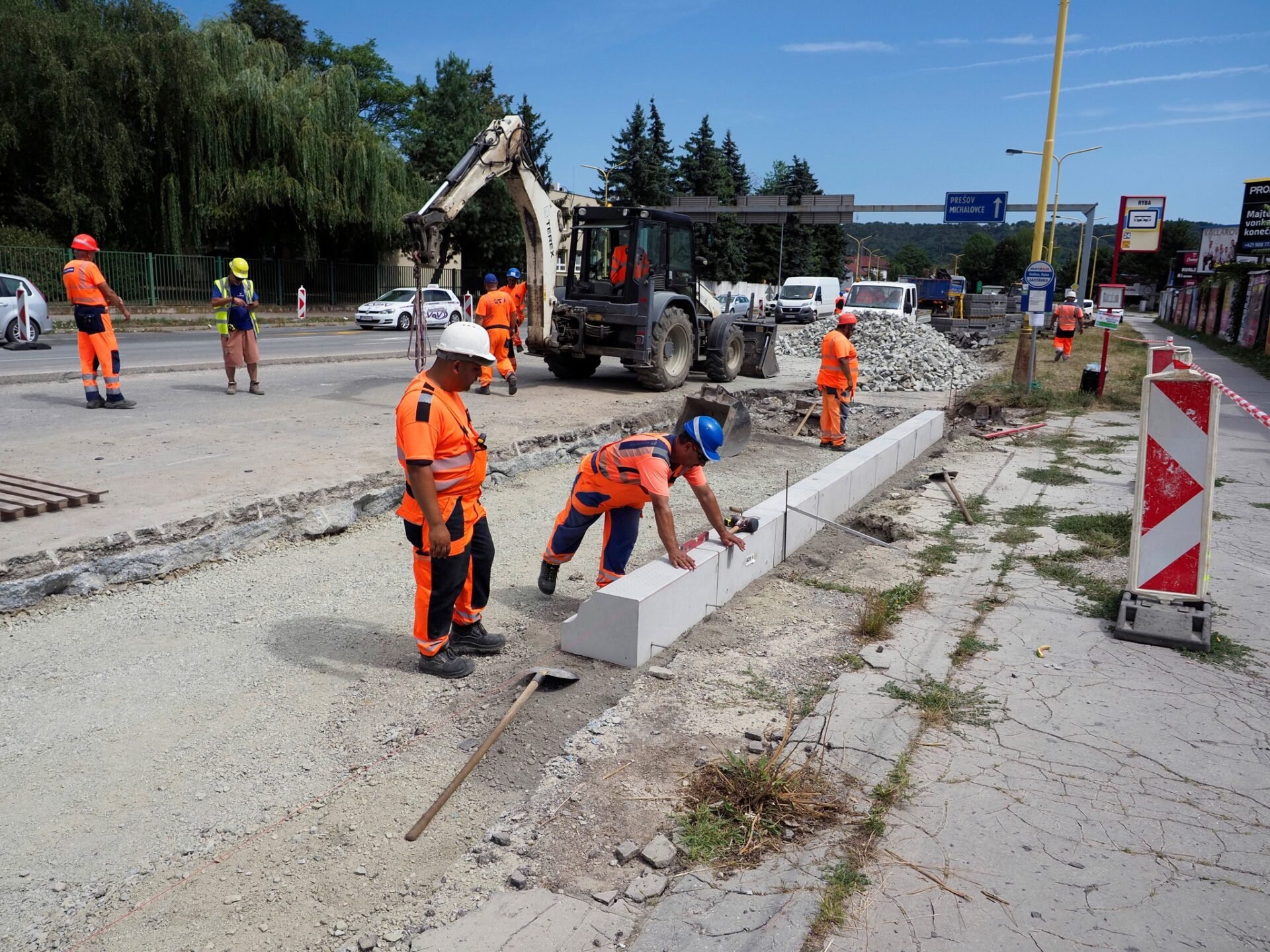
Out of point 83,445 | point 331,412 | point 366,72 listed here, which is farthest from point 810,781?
point 366,72

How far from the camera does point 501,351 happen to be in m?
12.4

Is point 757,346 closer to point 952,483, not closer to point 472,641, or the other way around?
point 952,483

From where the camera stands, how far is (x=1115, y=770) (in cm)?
376

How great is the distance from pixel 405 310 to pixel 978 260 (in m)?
109

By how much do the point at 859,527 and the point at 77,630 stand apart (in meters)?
5.94

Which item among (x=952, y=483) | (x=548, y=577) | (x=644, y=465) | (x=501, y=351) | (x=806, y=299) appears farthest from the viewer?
(x=806, y=299)

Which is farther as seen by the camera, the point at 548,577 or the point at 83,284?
the point at 83,284

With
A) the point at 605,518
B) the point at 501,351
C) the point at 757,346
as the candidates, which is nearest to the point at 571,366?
the point at 501,351

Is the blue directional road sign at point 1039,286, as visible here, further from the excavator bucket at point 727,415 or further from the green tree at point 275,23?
the green tree at point 275,23

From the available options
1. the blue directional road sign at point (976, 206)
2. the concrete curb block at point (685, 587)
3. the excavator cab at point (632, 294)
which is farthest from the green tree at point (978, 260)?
the concrete curb block at point (685, 587)

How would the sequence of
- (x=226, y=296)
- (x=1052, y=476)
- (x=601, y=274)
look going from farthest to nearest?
1. (x=601, y=274)
2. (x=226, y=296)
3. (x=1052, y=476)

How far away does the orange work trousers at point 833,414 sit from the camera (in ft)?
36.7

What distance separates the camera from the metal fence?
25984 mm

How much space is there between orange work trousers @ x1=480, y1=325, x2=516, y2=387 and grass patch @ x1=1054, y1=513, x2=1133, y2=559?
743 cm
